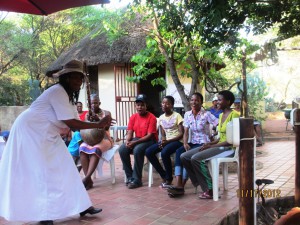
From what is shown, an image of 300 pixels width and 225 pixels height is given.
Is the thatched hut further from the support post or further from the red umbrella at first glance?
the support post

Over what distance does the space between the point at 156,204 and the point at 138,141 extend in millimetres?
1235

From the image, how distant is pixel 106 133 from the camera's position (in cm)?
512

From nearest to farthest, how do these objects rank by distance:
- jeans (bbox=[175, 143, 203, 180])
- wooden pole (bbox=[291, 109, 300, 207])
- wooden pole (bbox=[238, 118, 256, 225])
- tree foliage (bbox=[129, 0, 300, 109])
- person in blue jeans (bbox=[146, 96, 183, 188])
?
wooden pole (bbox=[238, 118, 256, 225])
wooden pole (bbox=[291, 109, 300, 207])
tree foliage (bbox=[129, 0, 300, 109])
jeans (bbox=[175, 143, 203, 180])
person in blue jeans (bbox=[146, 96, 183, 188])

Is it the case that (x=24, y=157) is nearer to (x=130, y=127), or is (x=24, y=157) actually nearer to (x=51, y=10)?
(x=51, y=10)

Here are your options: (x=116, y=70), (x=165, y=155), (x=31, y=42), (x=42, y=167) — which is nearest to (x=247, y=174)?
(x=42, y=167)

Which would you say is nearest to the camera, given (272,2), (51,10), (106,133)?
(51,10)

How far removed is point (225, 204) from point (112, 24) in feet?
13.6

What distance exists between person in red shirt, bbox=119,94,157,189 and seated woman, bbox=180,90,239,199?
0.82 metres

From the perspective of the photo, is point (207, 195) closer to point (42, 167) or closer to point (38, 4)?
point (42, 167)

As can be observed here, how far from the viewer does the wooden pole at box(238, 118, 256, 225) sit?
2.41m

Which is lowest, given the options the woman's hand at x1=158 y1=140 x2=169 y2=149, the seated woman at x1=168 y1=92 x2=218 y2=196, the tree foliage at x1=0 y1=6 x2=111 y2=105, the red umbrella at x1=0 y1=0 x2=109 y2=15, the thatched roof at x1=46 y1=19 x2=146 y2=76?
the woman's hand at x1=158 y1=140 x2=169 y2=149

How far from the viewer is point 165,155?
15.2ft

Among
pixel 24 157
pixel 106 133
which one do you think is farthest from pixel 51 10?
pixel 106 133

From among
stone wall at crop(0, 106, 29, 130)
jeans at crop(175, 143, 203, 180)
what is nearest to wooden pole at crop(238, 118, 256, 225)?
jeans at crop(175, 143, 203, 180)
